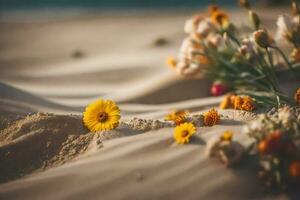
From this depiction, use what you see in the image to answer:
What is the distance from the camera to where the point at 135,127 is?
244 cm

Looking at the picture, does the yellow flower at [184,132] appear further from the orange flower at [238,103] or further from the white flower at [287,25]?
the white flower at [287,25]

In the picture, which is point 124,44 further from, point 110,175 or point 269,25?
point 110,175

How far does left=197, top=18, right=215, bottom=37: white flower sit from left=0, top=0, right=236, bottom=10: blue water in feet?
19.7

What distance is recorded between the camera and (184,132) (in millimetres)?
2225

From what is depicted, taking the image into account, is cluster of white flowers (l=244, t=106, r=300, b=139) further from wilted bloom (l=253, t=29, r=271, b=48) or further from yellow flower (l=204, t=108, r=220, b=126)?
wilted bloom (l=253, t=29, r=271, b=48)

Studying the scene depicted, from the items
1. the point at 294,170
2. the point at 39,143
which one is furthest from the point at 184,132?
the point at 39,143

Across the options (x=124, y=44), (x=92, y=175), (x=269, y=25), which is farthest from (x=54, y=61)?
(x=92, y=175)

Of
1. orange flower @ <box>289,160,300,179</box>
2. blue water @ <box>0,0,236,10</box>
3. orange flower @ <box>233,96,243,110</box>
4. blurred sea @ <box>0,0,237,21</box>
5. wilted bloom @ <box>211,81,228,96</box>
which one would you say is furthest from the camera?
blue water @ <box>0,0,236,10</box>

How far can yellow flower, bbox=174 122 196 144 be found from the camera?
7.23 ft

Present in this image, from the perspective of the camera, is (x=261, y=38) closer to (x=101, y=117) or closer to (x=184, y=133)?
(x=184, y=133)

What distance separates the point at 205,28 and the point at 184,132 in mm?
1219

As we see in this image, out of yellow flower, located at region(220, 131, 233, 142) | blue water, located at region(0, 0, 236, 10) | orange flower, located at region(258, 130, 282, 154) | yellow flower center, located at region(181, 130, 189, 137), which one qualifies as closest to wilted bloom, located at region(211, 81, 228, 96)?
yellow flower center, located at region(181, 130, 189, 137)

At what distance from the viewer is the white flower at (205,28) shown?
10.8 ft

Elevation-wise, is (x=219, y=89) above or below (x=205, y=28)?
below
